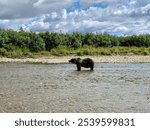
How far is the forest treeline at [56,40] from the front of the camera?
71562mm

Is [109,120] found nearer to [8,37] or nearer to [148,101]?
[148,101]

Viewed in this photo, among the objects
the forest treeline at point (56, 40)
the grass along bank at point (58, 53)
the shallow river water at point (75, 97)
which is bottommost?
the grass along bank at point (58, 53)

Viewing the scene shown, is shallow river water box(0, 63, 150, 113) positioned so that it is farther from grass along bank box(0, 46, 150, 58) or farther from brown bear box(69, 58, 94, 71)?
grass along bank box(0, 46, 150, 58)

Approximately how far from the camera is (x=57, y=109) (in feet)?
46.6

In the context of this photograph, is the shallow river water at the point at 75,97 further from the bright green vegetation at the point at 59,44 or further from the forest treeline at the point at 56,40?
the forest treeline at the point at 56,40

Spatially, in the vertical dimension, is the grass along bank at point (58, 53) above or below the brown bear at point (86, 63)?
below

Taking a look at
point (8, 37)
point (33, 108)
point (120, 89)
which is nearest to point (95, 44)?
point (8, 37)

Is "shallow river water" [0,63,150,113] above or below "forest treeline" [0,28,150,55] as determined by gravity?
below

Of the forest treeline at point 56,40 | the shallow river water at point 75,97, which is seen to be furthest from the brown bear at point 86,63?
the forest treeline at point 56,40

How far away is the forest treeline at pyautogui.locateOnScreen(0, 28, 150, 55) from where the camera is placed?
71.6m

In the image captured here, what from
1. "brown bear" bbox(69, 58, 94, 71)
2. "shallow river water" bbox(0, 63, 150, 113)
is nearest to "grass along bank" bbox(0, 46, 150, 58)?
"brown bear" bbox(69, 58, 94, 71)

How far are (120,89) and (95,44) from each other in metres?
67.6

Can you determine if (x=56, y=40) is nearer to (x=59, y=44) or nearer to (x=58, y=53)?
(x=59, y=44)

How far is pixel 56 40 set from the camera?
7631 centimetres
